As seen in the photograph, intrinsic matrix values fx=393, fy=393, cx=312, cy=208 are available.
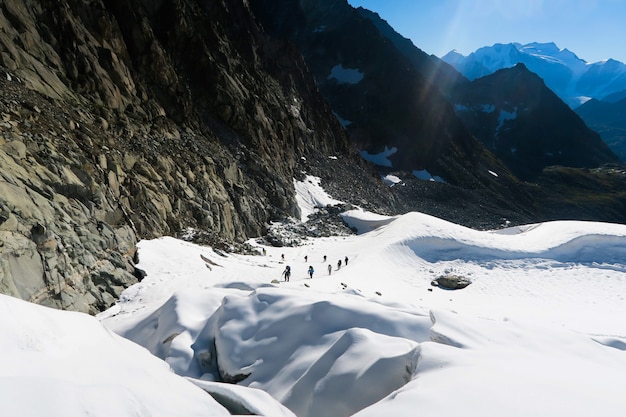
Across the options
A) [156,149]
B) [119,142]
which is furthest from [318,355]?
[156,149]

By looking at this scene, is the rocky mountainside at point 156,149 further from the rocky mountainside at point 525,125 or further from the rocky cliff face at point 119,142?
the rocky mountainside at point 525,125

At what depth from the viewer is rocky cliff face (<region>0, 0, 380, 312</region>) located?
13.4 meters

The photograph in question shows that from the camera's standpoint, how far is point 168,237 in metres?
21.8

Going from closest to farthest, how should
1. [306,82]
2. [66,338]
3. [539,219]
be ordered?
1. [66,338]
2. [306,82]
3. [539,219]

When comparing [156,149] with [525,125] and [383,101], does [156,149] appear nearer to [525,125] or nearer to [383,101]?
[383,101]

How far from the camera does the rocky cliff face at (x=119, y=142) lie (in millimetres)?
13398

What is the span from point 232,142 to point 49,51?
19.1 metres

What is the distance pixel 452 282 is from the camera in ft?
64.4

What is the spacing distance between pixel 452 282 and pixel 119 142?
2126 cm

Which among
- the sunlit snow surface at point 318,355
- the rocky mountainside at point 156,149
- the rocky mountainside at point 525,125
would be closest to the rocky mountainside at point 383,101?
the rocky mountainside at point 156,149

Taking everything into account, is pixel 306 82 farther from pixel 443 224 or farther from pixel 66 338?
pixel 66 338

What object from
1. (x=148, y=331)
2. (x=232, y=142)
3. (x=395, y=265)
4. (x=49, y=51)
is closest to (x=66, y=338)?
(x=148, y=331)

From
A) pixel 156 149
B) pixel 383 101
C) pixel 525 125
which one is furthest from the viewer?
pixel 525 125

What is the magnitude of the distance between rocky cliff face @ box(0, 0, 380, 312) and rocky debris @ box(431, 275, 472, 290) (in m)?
14.0
